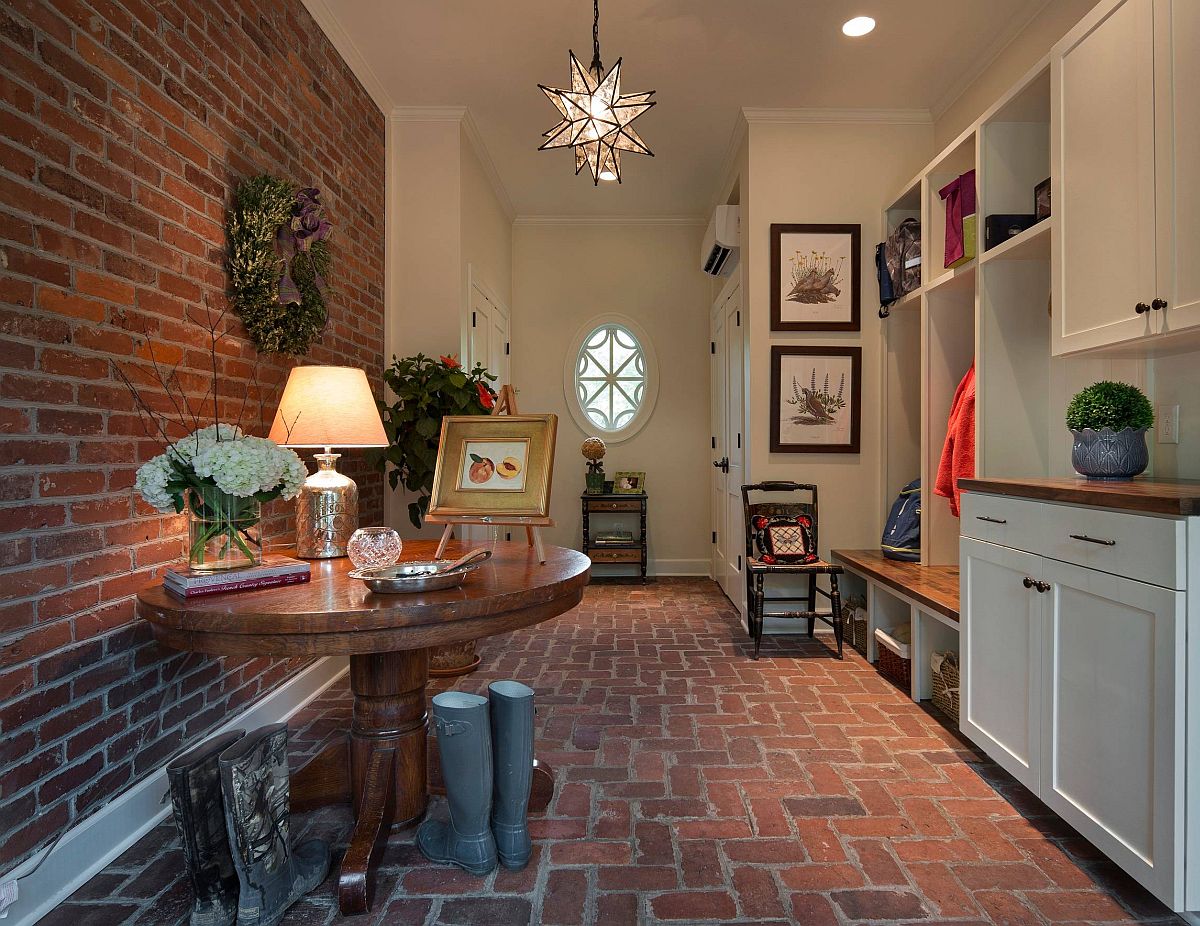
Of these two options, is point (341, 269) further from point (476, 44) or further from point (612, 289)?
point (612, 289)

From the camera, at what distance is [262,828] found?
1532 millimetres

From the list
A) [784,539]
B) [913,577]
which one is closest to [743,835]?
[913,577]

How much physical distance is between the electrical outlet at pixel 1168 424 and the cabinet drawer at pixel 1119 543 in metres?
0.70

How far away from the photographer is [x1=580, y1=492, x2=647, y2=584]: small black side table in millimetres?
5438

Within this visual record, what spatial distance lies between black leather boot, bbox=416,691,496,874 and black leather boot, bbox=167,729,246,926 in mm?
468

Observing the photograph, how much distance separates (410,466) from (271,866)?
199cm

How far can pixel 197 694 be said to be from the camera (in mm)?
2201

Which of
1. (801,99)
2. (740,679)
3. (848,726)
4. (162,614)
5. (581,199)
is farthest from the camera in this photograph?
(581,199)

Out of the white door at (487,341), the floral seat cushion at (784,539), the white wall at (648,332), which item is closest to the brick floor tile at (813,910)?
the floral seat cushion at (784,539)

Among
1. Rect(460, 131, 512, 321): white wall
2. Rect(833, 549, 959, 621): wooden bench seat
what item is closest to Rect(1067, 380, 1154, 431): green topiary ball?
Rect(833, 549, 959, 621): wooden bench seat

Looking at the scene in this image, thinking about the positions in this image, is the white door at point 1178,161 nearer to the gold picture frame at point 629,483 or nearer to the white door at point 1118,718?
the white door at point 1118,718

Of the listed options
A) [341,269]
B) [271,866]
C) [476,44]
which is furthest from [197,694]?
[476,44]

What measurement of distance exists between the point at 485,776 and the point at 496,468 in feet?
2.74

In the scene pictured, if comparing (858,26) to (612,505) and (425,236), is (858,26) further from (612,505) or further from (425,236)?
(612,505)
